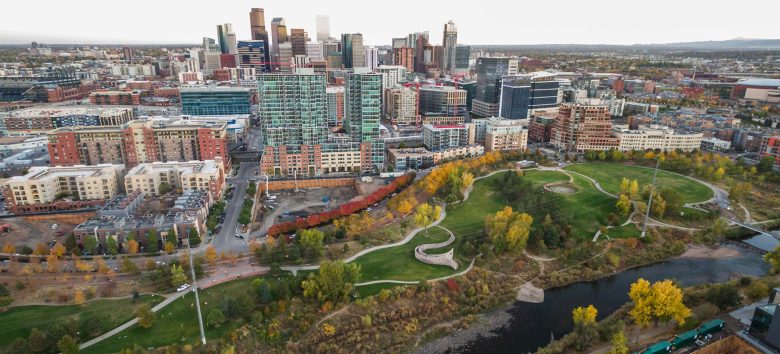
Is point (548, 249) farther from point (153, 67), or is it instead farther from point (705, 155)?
point (153, 67)

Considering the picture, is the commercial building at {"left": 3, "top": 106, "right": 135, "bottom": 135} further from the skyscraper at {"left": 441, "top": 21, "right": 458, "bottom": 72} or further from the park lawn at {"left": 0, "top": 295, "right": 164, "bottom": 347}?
the skyscraper at {"left": 441, "top": 21, "right": 458, "bottom": 72}

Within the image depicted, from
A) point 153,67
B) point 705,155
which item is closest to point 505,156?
point 705,155

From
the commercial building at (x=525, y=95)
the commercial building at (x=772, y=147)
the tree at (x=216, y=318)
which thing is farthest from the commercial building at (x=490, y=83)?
the tree at (x=216, y=318)

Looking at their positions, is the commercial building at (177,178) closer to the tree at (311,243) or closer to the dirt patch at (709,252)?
the tree at (311,243)

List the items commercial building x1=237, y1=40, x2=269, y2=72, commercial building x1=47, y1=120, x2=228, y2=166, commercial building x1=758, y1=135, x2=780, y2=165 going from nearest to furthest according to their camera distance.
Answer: commercial building x1=47, y1=120, x2=228, y2=166 < commercial building x1=758, y1=135, x2=780, y2=165 < commercial building x1=237, y1=40, x2=269, y2=72

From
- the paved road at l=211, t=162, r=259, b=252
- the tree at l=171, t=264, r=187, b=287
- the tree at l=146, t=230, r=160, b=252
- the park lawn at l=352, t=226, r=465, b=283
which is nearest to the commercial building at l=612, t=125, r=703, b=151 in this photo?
the park lawn at l=352, t=226, r=465, b=283

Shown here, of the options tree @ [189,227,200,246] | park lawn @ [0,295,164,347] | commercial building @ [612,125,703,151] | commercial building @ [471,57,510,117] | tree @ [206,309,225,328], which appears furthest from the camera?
commercial building @ [471,57,510,117]
